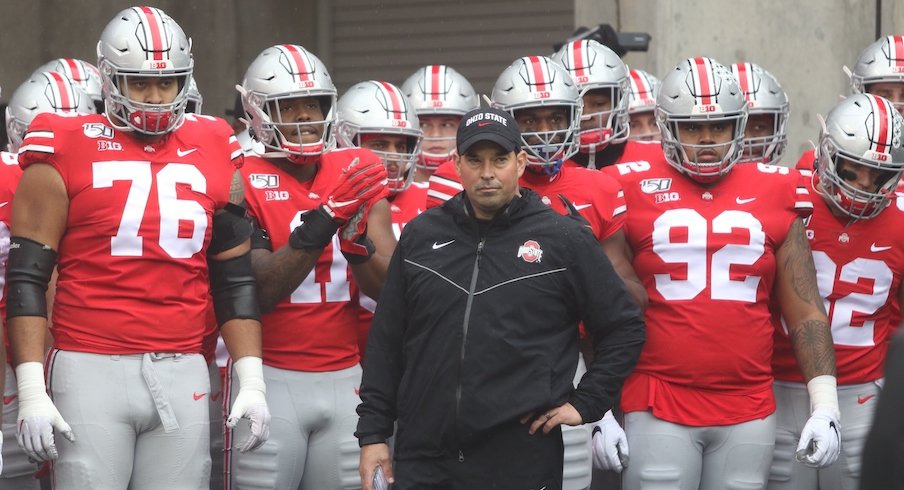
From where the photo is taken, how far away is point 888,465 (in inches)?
86.8

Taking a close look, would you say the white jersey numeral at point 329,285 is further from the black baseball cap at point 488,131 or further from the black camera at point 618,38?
the black camera at point 618,38

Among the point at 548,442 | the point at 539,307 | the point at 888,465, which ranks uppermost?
the point at 888,465

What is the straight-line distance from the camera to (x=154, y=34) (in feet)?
15.5

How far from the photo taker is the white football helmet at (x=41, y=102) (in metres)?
6.07

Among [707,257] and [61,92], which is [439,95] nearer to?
[61,92]

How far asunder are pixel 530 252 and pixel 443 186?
1.08 m

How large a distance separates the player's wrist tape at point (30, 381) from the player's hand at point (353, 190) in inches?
40.5

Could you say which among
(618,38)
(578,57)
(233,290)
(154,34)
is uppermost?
(154,34)

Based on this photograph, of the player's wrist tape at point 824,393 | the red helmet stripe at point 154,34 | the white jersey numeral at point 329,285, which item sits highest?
the red helmet stripe at point 154,34

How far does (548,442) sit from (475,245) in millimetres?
579

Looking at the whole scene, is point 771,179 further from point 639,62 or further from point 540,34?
point 540,34

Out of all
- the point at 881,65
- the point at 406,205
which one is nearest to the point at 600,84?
the point at 406,205

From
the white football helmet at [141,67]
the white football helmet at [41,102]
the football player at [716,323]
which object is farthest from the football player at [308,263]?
the white football helmet at [41,102]

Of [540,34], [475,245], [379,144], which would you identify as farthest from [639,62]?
[475,245]
